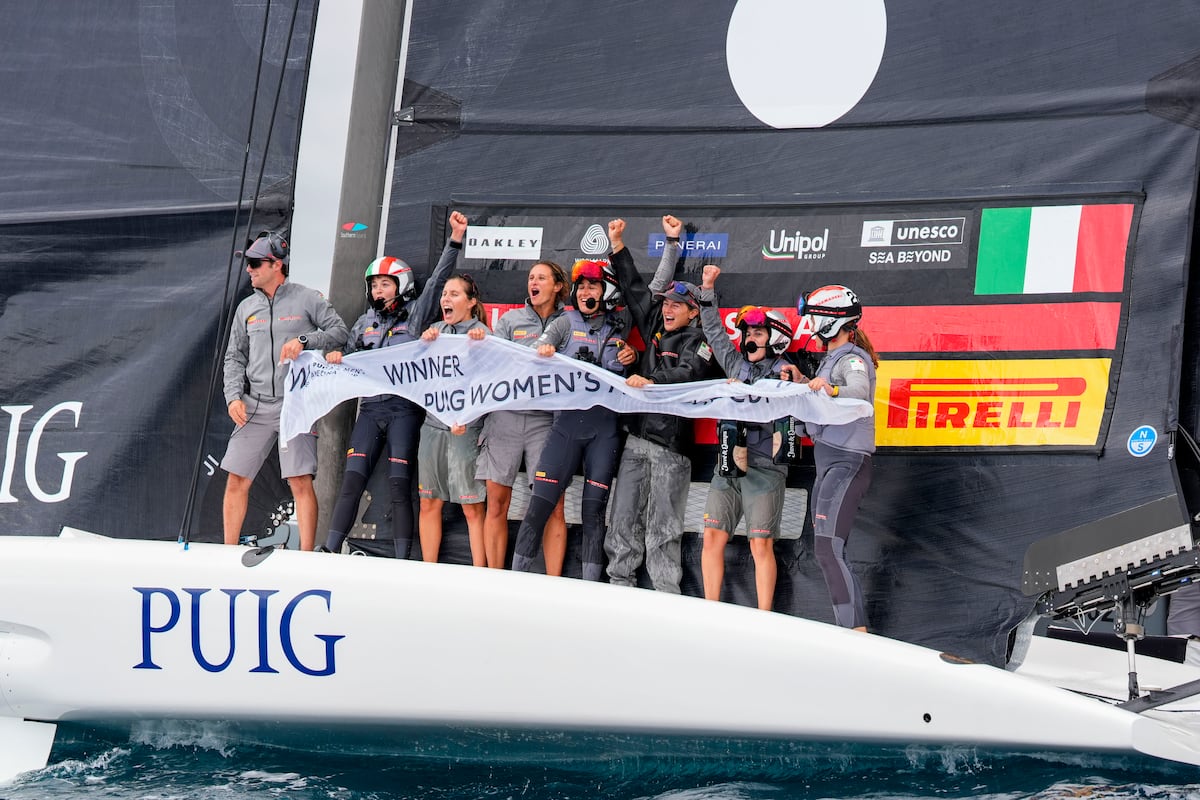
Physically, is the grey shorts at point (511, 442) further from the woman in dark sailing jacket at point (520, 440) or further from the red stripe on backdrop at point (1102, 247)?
the red stripe on backdrop at point (1102, 247)

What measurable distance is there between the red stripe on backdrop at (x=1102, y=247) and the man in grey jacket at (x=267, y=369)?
2.77 m

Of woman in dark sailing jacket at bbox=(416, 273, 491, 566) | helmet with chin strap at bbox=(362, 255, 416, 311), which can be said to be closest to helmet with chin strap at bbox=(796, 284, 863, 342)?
woman in dark sailing jacket at bbox=(416, 273, 491, 566)

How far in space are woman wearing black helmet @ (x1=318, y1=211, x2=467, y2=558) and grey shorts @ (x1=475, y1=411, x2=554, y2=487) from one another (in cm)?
32

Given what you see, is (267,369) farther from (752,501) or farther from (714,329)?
(752,501)

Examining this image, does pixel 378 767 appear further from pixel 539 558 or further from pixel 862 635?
pixel 539 558

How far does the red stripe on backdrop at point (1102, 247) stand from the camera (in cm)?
400

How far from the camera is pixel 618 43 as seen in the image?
434cm

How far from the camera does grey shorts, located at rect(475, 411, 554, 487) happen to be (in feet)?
14.3

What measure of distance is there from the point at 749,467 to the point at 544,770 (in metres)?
1.61

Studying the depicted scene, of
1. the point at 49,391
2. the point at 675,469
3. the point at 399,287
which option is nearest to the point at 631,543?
the point at 675,469

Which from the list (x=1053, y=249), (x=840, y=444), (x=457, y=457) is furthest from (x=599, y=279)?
(x=1053, y=249)

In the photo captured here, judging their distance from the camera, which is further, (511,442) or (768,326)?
(511,442)

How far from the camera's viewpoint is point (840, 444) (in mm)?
3840

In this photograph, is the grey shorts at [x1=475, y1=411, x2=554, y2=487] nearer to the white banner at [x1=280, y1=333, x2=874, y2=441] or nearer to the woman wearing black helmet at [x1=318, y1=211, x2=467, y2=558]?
the white banner at [x1=280, y1=333, x2=874, y2=441]
